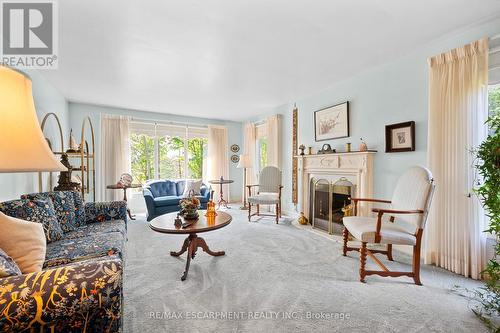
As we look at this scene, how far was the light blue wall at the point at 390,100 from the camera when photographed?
2529 millimetres

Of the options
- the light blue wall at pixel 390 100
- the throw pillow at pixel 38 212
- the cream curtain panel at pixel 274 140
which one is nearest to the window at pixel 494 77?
the light blue wall at pixel 390 100

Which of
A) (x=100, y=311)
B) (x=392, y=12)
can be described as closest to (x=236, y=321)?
(x=100, y=311)

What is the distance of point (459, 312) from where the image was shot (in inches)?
65.9

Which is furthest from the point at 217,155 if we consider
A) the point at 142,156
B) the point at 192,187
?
the point at 142,156

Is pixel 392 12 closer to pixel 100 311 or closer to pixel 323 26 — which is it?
pixel 323 26

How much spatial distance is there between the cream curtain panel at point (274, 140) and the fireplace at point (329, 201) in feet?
3.98

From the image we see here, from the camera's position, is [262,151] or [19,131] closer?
[19,131]

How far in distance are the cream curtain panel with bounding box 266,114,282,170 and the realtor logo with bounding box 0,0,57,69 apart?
3862mm

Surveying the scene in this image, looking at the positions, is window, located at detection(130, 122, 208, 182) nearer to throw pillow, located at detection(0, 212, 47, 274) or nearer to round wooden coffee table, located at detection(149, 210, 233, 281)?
round wooden coffee table, located at detection(149, 210, 233, 281)

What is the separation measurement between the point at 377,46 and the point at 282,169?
3.07 metres

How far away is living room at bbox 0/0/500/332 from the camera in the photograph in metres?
1.22

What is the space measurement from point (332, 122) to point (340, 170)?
86cm

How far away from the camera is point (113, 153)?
5.07 m

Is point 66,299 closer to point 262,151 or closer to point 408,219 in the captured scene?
point 408,219
